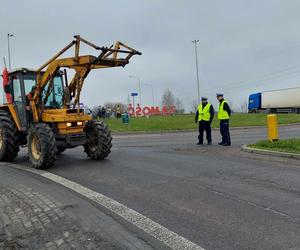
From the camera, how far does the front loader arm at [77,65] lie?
10.5m

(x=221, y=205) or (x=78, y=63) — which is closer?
(x=221, y=205)

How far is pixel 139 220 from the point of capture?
5797 millimetres

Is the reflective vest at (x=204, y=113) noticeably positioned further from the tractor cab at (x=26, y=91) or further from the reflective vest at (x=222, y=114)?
the tractor cab at (x=26, y=91)

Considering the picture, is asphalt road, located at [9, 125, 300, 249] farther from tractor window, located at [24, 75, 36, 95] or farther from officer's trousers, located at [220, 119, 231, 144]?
officer's trousers, located at [220, 119, 231, 144]

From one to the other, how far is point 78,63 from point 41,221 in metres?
5.69

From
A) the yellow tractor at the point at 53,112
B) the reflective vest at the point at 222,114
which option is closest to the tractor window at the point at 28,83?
the yellow tractor at the point at 53,112

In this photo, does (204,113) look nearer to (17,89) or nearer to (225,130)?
(225,130)

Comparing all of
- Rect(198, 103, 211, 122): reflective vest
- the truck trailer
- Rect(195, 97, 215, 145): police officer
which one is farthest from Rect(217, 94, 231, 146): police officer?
the truck trailer

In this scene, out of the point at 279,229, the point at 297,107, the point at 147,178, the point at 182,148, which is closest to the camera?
the point at 279,229

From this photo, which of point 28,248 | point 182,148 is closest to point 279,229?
point 28,248

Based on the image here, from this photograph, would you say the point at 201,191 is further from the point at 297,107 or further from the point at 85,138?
the point at 297,107

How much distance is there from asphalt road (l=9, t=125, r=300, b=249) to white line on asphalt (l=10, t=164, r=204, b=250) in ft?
0.43

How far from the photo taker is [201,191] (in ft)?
24.4

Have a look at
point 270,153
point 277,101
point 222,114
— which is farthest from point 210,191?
point 277,101
